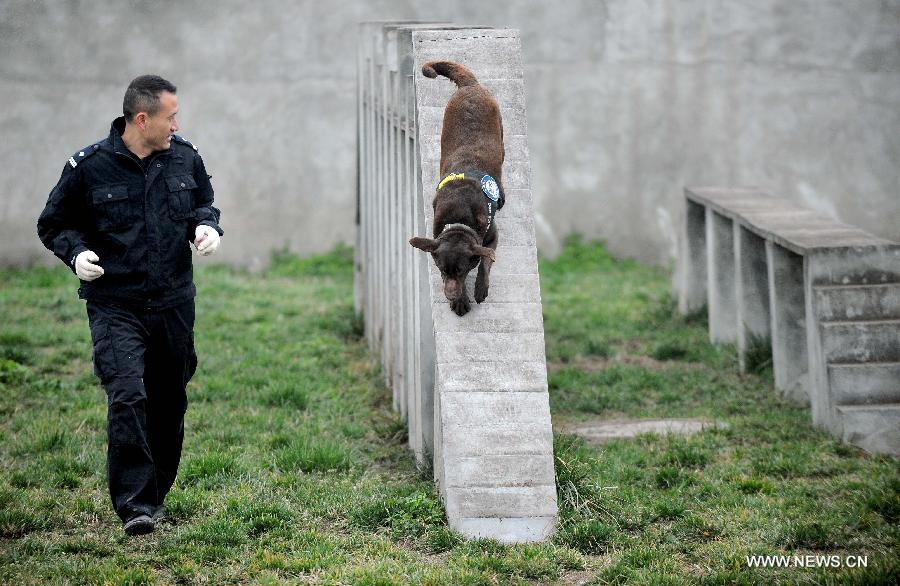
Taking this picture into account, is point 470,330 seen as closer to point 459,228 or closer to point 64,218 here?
point 459,228

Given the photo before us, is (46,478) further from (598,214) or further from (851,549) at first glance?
(598,214)

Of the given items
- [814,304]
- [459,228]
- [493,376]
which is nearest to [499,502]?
[493,376]

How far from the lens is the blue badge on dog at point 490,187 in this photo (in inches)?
206

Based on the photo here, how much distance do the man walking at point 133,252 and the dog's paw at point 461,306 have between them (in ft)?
3.94

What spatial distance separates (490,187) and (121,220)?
176cm

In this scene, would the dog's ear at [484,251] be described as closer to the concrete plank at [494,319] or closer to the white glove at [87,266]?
the concrete plank at [494,319]

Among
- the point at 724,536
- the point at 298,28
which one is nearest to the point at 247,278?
the point at 298,28

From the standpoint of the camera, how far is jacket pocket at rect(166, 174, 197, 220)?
488cm

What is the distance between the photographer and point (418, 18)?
11828 mm

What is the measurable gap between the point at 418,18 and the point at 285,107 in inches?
70.4

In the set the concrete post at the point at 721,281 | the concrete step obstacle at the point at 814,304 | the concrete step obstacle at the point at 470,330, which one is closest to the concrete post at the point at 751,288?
the concrete step obstacle at the point at 814,304

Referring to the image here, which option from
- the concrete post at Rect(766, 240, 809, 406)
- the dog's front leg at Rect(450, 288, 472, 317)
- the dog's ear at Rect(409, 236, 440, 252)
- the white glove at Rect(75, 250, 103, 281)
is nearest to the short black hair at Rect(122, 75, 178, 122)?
→ the white glove at Rect(75, 250, 103, 281)

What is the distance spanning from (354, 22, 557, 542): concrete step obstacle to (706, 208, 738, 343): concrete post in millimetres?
3155

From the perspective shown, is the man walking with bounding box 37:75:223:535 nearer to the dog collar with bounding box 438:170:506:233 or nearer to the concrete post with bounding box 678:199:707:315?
the dog collar with bounding box 438:170:506:233
